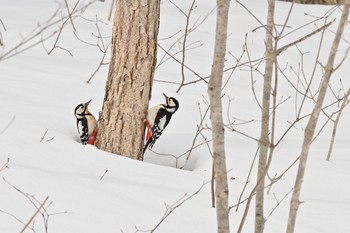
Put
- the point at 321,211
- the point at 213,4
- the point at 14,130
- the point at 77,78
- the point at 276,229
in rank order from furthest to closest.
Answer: the point at 213,4
the point at 77,78
the point at 14,130
the point at 321,211
the point at 276,229

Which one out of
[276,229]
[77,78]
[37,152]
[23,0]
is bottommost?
[276,229]

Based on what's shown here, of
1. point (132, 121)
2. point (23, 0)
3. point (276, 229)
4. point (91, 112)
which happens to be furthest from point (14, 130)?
point (23, 0)

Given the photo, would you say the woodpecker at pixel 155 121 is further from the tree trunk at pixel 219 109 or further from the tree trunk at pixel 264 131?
the tree trunk at pixel 219 109

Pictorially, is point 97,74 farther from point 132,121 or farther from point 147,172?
point 147,172

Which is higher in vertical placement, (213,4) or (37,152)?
(213,4)

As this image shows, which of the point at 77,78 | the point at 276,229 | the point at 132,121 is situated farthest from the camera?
the point at 77,78

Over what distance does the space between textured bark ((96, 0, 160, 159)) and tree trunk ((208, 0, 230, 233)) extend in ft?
8.56

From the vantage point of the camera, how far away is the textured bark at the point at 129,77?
5.54 metres

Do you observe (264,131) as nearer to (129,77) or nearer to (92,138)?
(129,77)

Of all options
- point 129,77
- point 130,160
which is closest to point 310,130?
point 130,160

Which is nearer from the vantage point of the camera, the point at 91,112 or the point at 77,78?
the point at 91,112

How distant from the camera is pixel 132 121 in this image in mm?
5785

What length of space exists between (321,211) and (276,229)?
0.58 m

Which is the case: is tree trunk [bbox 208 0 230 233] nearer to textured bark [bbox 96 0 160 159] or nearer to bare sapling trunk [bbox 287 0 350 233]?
bare sapling trunk [bbox 287 0 350 233]
